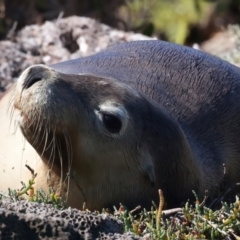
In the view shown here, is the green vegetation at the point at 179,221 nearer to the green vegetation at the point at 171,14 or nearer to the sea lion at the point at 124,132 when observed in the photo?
the sea lion at the point at 124,132

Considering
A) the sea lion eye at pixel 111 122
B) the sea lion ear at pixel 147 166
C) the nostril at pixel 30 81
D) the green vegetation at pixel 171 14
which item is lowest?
the green vegetation at pixel 171 14

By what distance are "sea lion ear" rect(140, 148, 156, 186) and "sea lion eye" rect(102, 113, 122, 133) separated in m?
0.22

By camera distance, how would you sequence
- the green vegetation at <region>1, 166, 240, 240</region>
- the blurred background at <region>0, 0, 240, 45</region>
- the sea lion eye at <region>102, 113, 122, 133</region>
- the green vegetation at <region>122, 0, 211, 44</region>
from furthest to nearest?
the green vegetation at <region>122, 0, 211, 44</region>, the blurred background at <region>0, 0, 240, 45</region>, the sea lion eye at <region>102, 113, 122, 133</region>, the green vegetation at <region>1, 166, 240, 240</region>

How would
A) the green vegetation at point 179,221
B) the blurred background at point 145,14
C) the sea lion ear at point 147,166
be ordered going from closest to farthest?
the green vegetation at point 179,221, the sea lion ear at point 147,166, the blurred background at point 145,14

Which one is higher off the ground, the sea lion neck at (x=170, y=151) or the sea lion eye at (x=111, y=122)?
the sea lion eye at (x=111, y=122)

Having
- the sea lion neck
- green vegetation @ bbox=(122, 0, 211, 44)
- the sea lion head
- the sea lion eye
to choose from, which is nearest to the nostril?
the sea lion head

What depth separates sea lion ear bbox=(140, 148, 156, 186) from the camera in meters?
4.93

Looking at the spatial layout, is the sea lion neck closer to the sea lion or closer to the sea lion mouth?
the sea lion

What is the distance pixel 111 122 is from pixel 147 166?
1.05 ft

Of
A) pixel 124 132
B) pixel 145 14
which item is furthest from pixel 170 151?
pixel 145 14

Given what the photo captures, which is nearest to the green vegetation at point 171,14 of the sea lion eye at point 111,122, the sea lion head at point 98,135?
the sea lion head at point 98,135

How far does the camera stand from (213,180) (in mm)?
5469

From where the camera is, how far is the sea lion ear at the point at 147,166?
16.2 ft

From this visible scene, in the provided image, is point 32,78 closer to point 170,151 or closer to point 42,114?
point 42,114
